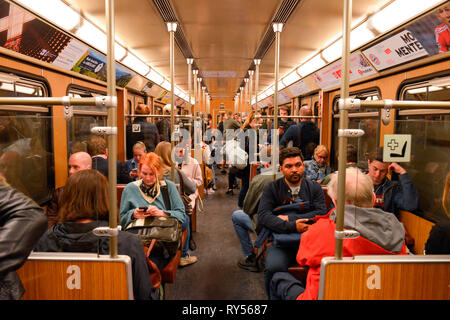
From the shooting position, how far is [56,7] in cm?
281

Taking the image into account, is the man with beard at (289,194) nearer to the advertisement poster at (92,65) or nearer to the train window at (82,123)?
the train window at (82,123)

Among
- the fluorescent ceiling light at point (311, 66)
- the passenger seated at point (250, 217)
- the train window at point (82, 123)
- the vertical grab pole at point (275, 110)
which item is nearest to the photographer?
the train window at point (82, 123)

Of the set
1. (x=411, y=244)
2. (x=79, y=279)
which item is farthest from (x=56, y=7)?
(x=411, y=244)

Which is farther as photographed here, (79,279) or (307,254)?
(307,254)

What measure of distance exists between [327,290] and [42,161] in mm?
1426

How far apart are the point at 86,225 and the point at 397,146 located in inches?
55.9

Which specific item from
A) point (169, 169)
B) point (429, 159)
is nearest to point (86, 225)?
point (429, 159)

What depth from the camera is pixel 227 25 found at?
404 cm

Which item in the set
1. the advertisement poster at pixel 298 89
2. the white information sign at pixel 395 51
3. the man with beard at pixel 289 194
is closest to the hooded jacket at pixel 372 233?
the man with beard at pixel 289 194

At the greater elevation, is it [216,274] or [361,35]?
[361,35]

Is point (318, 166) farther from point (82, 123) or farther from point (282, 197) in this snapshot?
point (82, 123)

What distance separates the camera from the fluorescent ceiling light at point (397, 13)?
2.48 metres
